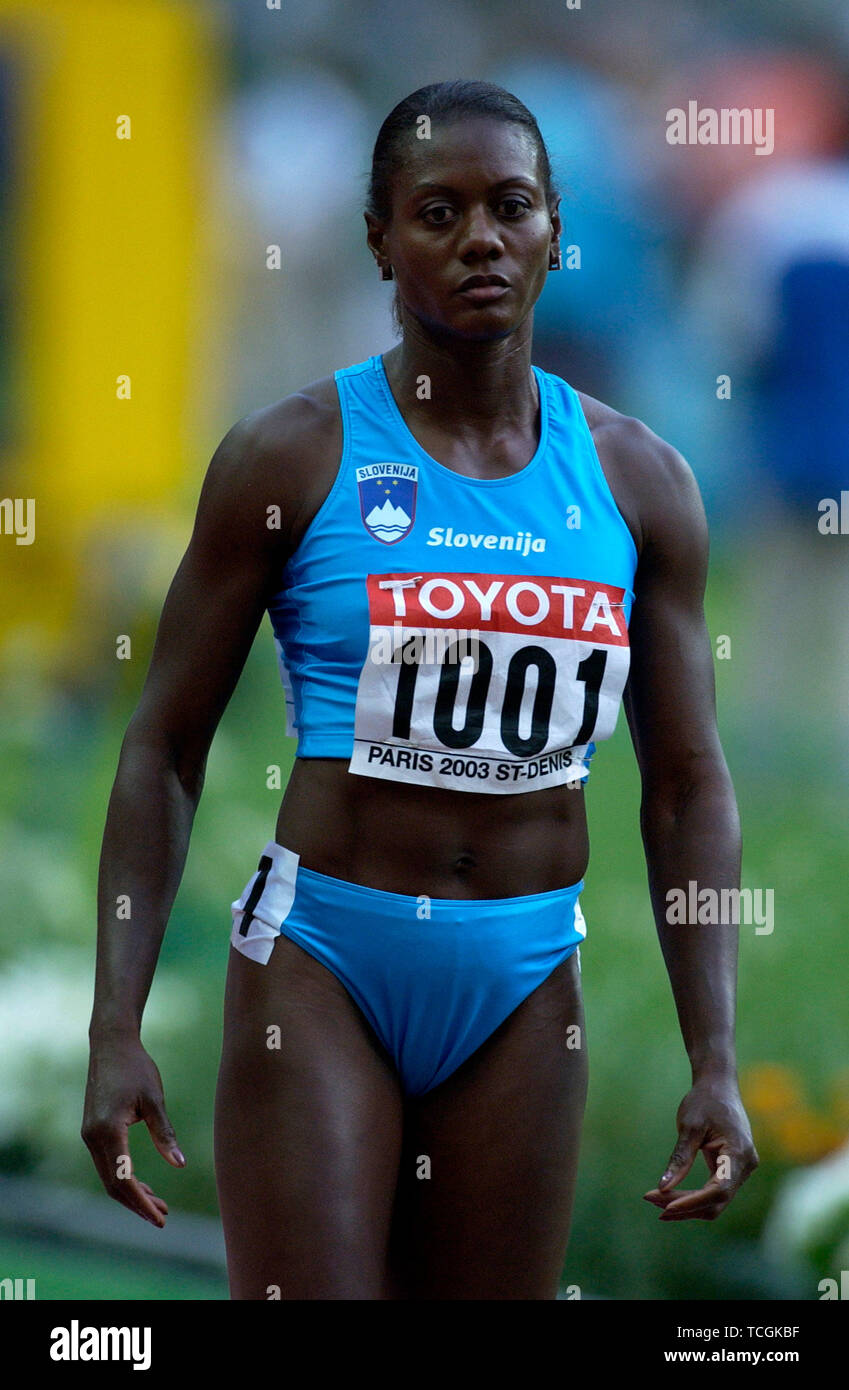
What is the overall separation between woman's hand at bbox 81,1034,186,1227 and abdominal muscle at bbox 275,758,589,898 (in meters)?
0.36

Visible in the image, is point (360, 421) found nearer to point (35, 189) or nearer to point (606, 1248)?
point (606, 1248)

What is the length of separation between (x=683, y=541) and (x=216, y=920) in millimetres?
2577

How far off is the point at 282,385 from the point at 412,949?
9.94ft

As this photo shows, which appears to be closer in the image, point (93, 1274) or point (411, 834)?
point (411, 834)

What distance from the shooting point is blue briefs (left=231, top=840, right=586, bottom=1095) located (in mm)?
2303

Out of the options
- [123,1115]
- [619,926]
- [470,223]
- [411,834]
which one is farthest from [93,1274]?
[470,223]

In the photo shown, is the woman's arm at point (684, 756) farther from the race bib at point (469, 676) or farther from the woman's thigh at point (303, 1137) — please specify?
the woman's thigh at point (303, 1137)

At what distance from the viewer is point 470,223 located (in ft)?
7.52

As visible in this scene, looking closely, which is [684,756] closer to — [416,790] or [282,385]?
[416,790]

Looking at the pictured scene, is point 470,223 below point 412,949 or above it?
above

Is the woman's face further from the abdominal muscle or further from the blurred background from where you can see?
the blurred background

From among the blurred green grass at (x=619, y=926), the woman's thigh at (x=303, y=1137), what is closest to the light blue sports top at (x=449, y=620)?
the woman's thigh at (x=303, y=1137)

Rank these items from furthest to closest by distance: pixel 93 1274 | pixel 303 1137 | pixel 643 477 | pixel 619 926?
pixel 93 1274 < pixel 619 926 < pixel 643 477 < pixel 303 1137

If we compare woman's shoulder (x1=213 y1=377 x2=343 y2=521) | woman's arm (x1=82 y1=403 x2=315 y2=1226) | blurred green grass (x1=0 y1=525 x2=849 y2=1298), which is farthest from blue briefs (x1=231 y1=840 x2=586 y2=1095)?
blurred green grass (x1=0 y1=525 x2=849 y2=1298)
